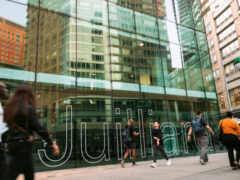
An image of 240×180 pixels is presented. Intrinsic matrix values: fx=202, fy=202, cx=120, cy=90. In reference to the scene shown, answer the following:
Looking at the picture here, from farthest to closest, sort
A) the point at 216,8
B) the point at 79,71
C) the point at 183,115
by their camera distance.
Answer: the point at 216,8 → the point at 183,115 → the point at 79,71

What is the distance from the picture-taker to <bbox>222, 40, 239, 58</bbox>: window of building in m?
31.5

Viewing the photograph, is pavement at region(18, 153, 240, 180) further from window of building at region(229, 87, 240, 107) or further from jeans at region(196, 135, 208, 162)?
window of building at region(229, 87, 240, 107)

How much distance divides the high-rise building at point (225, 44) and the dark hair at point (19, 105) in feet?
99.7

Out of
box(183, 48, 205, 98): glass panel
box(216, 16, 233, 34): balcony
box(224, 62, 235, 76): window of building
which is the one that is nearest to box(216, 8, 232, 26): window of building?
box(216, 16, 233, 34): balcony

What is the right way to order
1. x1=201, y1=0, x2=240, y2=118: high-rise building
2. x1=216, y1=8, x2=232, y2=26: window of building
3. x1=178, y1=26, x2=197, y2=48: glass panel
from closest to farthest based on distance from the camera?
x1=178, y1=26, x2=197, y2=48: glass panel, x1=201, y1=0, x2=240, y2=118: high-rise building, x1=216, y1=8, x2=232, y2=26: window of building

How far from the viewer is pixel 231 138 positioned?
5.63 meters

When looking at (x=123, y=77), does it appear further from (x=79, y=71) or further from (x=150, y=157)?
(x=150, y=157)

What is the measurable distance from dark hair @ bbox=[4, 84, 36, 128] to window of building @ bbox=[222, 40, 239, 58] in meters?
35.0

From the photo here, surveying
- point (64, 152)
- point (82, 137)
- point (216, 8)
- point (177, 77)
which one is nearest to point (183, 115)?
point (177, 77)

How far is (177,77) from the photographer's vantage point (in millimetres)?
12523

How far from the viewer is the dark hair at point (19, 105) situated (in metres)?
2.40

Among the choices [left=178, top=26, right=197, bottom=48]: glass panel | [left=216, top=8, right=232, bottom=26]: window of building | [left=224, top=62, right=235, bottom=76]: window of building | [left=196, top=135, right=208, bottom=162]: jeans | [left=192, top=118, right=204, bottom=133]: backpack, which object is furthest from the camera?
[left=216, top=8, right=232, bottom=26]: window of building

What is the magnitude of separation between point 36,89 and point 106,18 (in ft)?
18.3

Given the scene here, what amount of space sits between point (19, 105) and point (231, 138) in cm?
549
